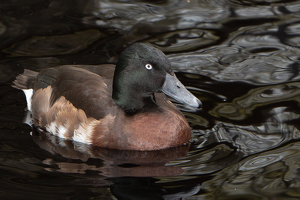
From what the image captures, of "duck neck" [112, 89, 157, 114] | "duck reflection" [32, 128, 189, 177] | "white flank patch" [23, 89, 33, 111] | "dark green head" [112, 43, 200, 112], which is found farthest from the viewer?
"white flank patch" [23, 89, 33, 111]

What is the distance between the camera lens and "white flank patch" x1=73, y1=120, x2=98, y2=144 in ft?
→ 17.2

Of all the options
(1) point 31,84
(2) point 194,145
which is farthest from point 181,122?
(1) point 31,84

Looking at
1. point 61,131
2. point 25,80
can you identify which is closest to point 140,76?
point 61,131

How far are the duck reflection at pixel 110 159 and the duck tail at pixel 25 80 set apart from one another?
970mm

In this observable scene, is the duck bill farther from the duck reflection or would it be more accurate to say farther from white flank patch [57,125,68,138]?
white flank patch [57,125,68,138]

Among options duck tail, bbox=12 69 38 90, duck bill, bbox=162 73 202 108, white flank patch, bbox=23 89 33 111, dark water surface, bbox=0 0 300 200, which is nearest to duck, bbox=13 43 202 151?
duck bill, bbox=162 73 202 108

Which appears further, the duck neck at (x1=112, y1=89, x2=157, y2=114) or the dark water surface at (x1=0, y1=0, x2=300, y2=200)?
the duck neck at (x1=112, y1=89, x2=157, y2=114)

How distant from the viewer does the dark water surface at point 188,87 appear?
14.3ft

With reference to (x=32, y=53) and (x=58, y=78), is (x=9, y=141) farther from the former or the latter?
(x=32, y=53)

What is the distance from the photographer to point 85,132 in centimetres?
530

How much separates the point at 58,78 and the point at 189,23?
3286mm

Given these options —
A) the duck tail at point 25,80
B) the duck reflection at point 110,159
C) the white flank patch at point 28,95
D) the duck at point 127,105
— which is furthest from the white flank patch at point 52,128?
the duck tail at point 25,80

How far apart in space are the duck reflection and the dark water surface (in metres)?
0.01

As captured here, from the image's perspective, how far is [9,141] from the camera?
5.23 metres
